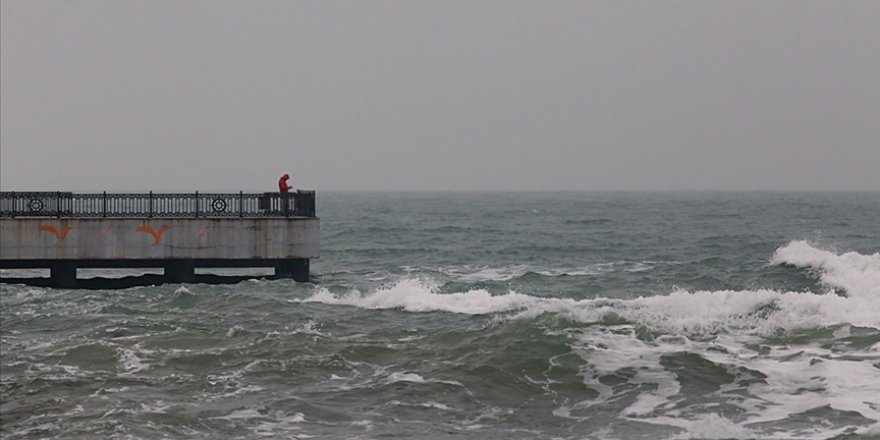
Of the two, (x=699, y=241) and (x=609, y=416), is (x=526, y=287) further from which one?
(x=699, y=241)

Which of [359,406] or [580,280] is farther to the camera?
[580,280]

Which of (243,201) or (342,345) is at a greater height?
(243,201)

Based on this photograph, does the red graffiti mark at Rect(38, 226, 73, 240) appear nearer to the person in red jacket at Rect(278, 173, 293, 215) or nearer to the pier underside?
the pier underside

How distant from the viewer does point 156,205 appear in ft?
114

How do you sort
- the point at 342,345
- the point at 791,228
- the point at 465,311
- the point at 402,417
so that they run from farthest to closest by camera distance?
the point at 791,228
the point at 465,311
the point at 342,345
the point at 402,417

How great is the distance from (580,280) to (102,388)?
85.8ft

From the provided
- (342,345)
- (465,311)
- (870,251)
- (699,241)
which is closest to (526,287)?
(465,311)

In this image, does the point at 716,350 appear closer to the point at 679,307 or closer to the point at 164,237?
the point at 679,307

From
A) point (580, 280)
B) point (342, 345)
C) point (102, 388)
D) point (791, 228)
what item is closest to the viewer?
point (102, 388)

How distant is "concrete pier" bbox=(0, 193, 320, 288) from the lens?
110ft

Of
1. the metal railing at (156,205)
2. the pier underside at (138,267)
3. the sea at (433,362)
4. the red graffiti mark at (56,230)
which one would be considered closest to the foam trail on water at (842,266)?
the sea at (433,362)

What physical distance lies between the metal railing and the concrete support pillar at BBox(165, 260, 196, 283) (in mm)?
1531

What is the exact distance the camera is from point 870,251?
61125 mm

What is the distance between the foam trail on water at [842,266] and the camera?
40562 millimetres
